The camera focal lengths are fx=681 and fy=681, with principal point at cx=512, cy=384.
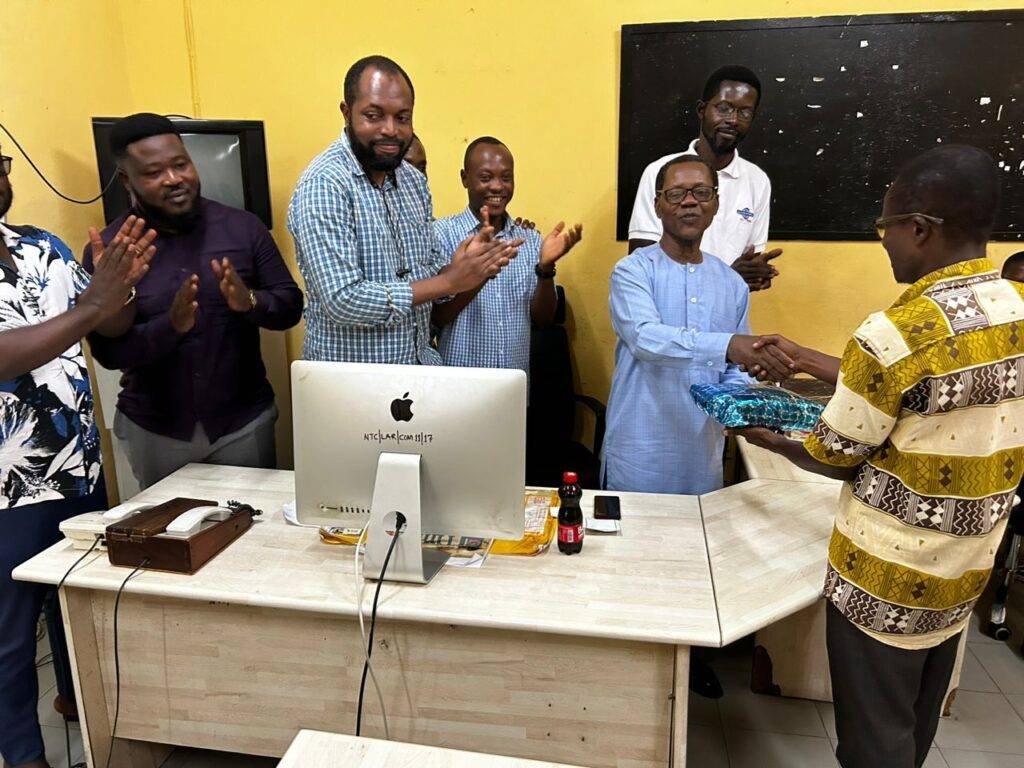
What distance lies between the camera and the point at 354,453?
142 centimetres

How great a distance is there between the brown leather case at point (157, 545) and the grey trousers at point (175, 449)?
0.60 meters

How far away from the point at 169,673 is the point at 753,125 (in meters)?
2.94

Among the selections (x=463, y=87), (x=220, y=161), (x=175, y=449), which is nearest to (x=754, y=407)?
(x=175, y=449)

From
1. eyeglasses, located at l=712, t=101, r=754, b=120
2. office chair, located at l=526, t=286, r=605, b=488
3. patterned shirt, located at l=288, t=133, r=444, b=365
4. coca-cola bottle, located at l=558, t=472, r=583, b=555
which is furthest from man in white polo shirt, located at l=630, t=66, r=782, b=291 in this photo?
coca-cola bottle, located at l=558, t=472, r=583, b=555

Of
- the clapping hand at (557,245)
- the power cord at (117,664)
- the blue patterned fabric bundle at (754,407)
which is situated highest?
the clapping hand at (557,245)

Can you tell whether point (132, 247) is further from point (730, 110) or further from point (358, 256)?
point (730, 110)

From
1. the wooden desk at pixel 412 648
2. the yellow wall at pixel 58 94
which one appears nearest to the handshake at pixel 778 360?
the wooden desk at pixel 412 648

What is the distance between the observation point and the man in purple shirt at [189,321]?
2018 millimetres

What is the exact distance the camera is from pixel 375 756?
1.11 metres

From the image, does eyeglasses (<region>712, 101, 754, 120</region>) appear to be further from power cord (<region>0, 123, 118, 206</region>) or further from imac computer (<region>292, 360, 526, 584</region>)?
power cord (<region>0, 123, 118, 206</region>)

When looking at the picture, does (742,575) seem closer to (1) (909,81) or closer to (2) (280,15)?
(1) (909,81)

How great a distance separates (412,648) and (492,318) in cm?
138

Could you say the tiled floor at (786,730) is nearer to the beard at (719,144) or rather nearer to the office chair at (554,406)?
the office chair at (554,406)

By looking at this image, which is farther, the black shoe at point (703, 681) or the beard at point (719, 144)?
A: the beard at point (719, 144)
